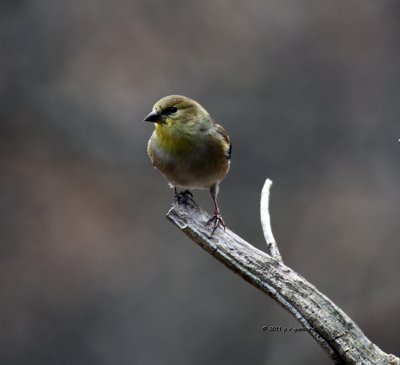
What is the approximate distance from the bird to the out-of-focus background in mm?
2957

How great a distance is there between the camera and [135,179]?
24.1ft

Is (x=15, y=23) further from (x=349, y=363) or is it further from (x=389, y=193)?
(x=349, y=363)

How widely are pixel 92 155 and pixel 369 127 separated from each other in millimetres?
3056

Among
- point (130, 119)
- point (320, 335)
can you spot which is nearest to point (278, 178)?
point (130, 119)

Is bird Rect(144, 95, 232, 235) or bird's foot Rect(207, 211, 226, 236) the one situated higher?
bird Rect(144, 95, 232, 235)

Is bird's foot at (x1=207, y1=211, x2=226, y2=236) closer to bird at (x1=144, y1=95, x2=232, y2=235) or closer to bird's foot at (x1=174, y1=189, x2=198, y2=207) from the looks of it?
bird's foot at (x1=174, y1=189, x2=198, y2=207)

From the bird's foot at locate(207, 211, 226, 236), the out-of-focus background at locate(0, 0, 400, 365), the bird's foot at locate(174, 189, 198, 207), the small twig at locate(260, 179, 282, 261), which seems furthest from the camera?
the out-of-focus background at locate(0, 0, 400, 365)

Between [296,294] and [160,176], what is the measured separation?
14.3ft

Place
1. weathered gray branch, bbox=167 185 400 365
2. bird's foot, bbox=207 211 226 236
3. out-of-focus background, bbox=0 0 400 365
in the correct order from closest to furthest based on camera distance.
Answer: weathered gray branch, bbox=167 185 400 365 → bird's foot, bbox=207 211 226 236 → out-of-focus background, bbox=0 0 400 365

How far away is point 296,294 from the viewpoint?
3.03 meters

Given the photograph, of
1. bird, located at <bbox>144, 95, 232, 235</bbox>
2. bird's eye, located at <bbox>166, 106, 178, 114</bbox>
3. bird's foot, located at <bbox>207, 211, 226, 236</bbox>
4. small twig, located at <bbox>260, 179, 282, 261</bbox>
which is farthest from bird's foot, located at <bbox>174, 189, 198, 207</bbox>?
bird's eye, located at <bbox>166, 106, 178, 114</bbox>

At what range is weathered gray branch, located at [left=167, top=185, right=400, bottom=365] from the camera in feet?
9.60

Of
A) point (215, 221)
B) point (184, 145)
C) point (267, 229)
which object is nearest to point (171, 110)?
point (184, 145)

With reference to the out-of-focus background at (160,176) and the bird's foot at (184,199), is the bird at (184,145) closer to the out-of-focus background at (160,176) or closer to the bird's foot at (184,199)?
the bird's foot at (184,199)
